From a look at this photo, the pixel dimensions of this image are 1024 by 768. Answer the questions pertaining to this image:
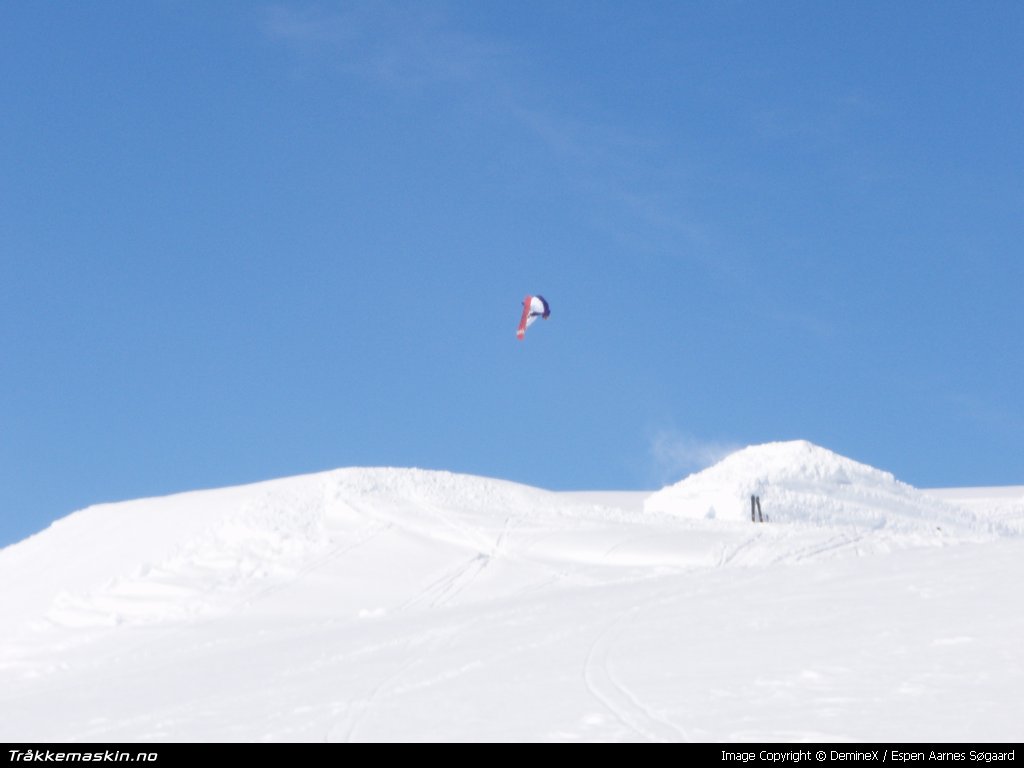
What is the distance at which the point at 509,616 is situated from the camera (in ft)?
50.6

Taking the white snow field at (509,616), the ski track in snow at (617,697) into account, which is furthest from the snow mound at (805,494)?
the ski track in snow at (617,697)

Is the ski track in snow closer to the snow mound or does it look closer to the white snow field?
the white snow field

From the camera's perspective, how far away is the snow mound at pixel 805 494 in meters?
32.2

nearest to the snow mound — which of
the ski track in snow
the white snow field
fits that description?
the white snow field

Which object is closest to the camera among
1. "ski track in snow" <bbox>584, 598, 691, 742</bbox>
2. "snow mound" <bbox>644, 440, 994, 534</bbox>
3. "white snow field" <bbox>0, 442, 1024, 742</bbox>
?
"ski track in snow" <bbox>584, 598, 691, 742</bbox>

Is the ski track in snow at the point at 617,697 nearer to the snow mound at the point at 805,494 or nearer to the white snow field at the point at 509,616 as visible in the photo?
the white snow field at the point at 509,616

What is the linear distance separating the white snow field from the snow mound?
0.28ft

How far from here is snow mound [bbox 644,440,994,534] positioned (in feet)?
106

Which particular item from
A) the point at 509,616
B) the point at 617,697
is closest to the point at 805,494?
the point at 509,616
